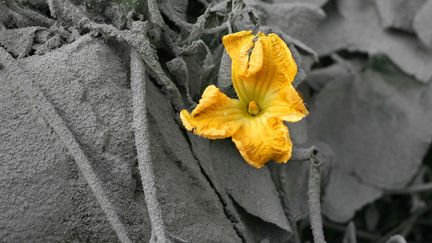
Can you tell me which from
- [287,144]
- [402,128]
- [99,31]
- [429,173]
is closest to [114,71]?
[99,31]

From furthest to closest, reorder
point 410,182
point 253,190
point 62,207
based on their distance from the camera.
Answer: point 410,182 → point 253,190 → point 62,207

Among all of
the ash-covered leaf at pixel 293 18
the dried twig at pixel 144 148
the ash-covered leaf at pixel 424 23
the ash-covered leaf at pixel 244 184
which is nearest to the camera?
the dried twig at pixel 144 148

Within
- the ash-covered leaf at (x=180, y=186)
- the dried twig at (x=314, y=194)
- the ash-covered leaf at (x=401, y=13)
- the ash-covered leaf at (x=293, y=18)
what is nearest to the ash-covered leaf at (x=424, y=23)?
the ash-covered leaf at (x=401, y=13)

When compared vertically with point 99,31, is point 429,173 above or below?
below

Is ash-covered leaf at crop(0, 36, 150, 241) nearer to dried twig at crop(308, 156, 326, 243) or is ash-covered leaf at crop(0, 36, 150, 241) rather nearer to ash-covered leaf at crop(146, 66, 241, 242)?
ash-covered leaf at crop(146, 66, 241, 242)

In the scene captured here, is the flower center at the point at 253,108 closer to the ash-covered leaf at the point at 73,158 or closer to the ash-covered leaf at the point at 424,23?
the ash-covered leaf at the point at 73,158

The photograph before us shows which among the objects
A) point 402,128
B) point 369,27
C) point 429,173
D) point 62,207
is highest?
point 62,207

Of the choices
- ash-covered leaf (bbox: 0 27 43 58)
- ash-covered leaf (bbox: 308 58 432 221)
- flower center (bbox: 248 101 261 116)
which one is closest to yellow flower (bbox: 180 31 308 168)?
flower center (bbox: 248 101 261 116)

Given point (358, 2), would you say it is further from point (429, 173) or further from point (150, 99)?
point (150, 99)
